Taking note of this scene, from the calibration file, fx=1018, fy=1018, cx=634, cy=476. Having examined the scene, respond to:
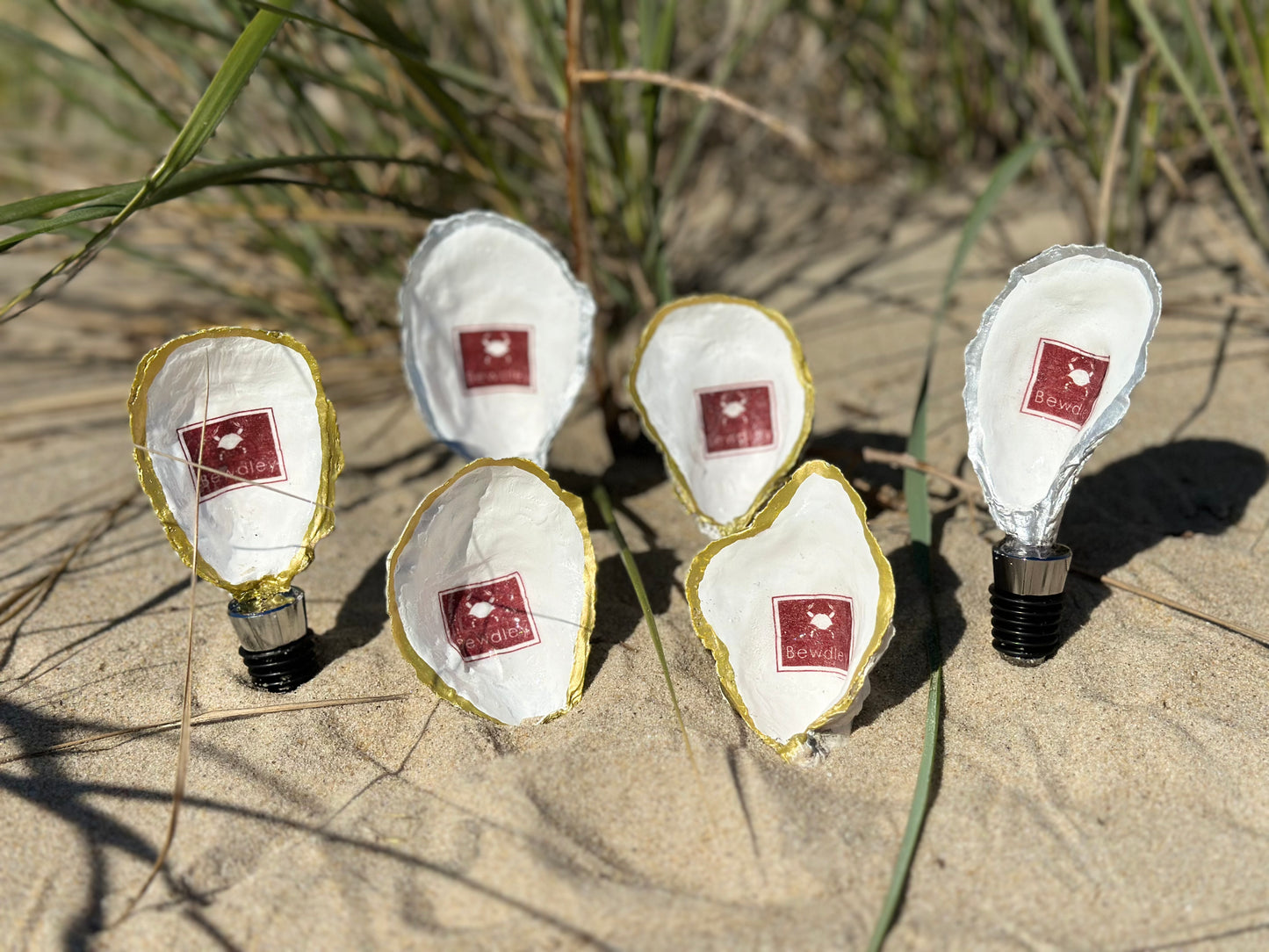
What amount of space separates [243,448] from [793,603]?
0.58m

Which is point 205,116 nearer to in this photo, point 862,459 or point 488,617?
point 488,617

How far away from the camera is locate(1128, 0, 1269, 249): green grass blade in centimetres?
141

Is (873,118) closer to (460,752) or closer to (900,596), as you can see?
(900,596)

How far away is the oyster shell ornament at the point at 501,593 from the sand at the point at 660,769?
0.14ft

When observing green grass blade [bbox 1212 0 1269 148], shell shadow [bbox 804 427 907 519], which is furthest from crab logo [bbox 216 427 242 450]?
green grass blade [bbox 1212 0 1269 148]

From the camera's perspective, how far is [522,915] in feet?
2.68

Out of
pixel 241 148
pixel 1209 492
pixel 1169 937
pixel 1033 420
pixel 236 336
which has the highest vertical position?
pixel 241 148

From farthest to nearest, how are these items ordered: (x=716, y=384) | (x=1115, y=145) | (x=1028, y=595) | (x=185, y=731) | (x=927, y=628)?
(x=1115, y=145)
(x=716, y=384)
(x=927, y=628)
(x=1028, y=595)
(x=185, y=731)

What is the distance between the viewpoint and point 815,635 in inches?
39.1

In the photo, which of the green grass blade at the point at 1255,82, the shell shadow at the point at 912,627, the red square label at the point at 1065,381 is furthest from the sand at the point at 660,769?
the green grass blade at the point at 1255,82

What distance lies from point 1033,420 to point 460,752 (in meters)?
0.67

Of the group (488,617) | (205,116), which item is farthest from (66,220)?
(488,617)

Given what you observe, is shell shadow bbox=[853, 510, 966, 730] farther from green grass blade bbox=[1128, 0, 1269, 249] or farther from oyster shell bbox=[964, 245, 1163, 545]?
green grass blade bbox=[1128, 0, 1269, 249]

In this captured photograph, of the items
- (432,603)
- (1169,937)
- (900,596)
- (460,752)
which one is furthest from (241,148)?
(1169,937)
